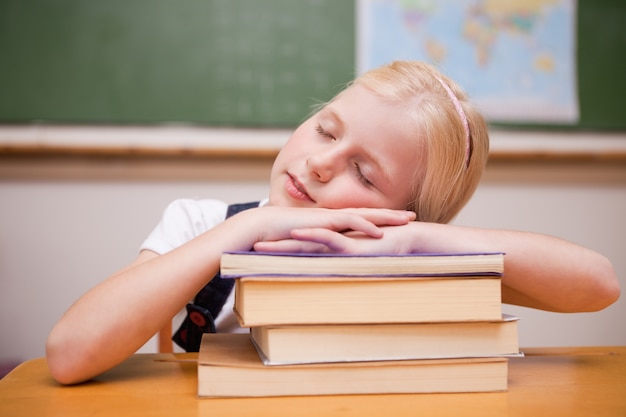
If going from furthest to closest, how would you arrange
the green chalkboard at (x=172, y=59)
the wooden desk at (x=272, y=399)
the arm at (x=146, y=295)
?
the green chalkboard at (x=172, y=59) < the arm at (x=146, y=295) < the wooden desk at (x=272, y=399)

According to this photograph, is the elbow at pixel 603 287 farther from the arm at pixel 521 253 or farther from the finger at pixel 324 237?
the finger at pixel 324 237

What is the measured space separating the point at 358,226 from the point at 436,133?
0.28 meters

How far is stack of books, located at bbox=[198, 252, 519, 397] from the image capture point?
0.64 metres

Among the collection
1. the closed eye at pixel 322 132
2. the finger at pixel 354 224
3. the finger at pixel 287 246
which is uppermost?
the closed eye at pixel 322 132

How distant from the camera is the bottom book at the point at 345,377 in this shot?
0.66 metres

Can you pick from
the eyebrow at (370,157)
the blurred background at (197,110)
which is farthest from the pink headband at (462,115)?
the blurred background at (197,110)

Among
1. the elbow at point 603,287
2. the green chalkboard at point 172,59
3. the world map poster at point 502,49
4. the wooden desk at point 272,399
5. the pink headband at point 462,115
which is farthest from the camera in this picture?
the world map poster at point 502,49

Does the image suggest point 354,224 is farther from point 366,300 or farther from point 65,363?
point 65,363

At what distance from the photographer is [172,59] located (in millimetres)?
2074

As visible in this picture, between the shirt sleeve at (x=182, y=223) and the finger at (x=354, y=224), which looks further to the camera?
the shirt sleeve at (x=182, y=223)

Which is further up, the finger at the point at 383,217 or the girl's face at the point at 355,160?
the girl's face at the point at 355,160

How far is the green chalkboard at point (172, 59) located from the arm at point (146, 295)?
1.37 metres

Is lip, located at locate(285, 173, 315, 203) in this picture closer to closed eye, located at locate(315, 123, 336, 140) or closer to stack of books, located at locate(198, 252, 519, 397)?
closed eye, located at locate(315, 123, 336, 140)

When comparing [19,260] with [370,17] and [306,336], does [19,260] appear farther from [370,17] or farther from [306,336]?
[306,336]
